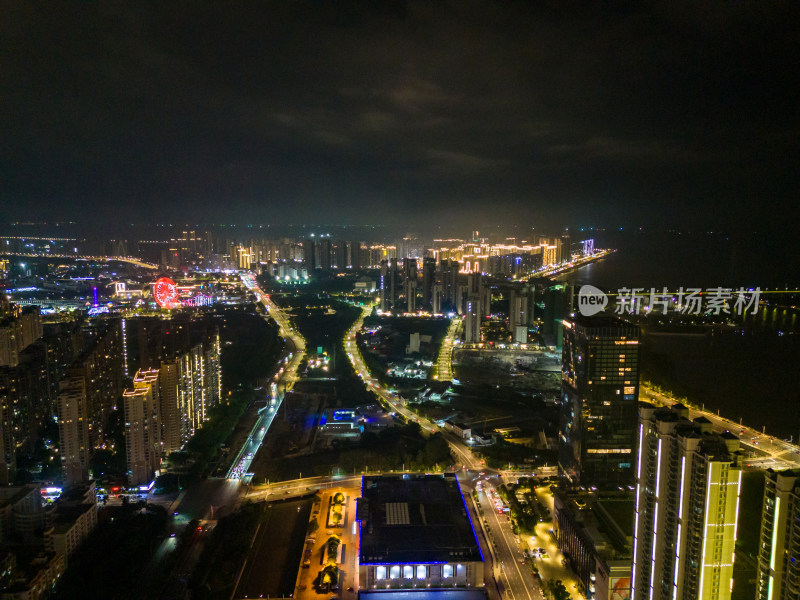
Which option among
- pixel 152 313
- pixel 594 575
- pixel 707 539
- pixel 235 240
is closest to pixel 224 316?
pixel 152 313

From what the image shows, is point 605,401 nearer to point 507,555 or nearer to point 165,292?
point 507,555

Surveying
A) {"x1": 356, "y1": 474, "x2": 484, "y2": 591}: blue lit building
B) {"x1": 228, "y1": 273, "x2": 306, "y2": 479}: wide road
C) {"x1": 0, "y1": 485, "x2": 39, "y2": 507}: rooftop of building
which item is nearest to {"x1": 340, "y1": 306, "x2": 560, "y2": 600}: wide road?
{"x1": 356, "y1": 474, "x2": 484, "y2": 591}: blue lit building

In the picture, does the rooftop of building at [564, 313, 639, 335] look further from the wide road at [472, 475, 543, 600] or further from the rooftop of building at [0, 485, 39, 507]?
the rooftop of building at [0, 485, 39, 507]

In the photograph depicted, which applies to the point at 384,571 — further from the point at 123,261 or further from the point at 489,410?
the point at 123,261

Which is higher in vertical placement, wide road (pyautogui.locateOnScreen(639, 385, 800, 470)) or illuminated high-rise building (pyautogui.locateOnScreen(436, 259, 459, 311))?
illuminated high-rise building (pyautogui.locateOnScreen(436, 259, 459, 311))

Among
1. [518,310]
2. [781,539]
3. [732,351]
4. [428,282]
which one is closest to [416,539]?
[781,539]

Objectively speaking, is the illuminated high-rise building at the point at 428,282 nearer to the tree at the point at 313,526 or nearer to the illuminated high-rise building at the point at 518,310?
the illuminated high-rise building at the point at 518,310
